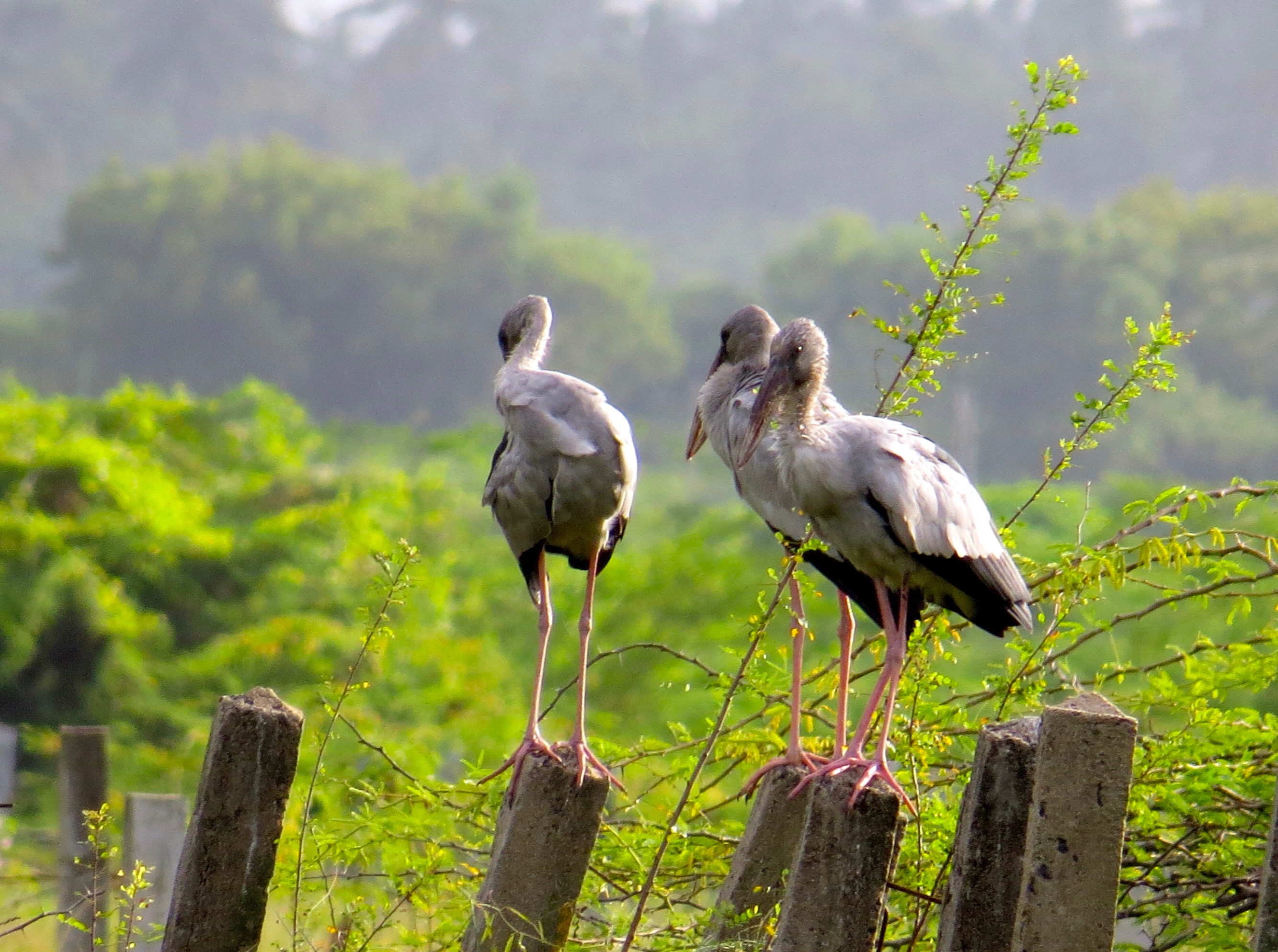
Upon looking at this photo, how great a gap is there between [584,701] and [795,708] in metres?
0.49

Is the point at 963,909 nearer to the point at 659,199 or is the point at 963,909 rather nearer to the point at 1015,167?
the point at 1015,167

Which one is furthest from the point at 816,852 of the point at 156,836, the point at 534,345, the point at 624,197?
the point at 624,197

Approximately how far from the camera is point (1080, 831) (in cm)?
195

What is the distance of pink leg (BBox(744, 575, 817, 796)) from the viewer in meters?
3.25

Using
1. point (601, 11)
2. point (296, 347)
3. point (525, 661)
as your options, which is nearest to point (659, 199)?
point (601, 11)

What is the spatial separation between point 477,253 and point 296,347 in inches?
315

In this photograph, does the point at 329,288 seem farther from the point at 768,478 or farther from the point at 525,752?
the point at 525,752

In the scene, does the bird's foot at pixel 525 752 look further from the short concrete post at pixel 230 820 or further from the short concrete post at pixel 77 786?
the short concrete post at pixel 77 786

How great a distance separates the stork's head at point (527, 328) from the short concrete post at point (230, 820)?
6.10 feet

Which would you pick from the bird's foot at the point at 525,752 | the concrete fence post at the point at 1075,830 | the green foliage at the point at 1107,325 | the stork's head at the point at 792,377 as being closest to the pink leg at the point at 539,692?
the bird's foot at the point at 525,752

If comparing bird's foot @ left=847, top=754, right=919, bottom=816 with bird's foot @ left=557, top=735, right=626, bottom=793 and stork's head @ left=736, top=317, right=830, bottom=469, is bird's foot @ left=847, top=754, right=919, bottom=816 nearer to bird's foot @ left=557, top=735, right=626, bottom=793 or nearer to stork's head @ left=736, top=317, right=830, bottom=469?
bird's foot @ left=557, top=735, right=626, bottom=793

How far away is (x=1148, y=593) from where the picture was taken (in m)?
13.3

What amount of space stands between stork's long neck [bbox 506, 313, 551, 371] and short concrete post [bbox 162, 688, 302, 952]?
69.8 inches

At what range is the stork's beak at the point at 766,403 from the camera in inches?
138
